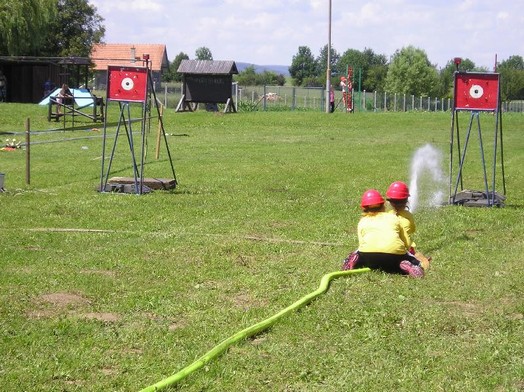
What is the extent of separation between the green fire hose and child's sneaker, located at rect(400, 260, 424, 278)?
14.6 inches

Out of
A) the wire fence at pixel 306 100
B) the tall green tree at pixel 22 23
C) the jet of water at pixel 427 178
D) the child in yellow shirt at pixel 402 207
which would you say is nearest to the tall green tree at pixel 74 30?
the wire fence at pixel 306 100

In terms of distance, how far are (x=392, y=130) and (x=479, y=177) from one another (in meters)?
19.8

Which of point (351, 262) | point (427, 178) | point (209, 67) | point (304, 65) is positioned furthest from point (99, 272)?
point (304, 65)

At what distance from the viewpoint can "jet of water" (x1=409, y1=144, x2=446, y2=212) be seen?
54.3ft

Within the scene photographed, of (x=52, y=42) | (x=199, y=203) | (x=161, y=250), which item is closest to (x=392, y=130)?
(x=199, y=203)

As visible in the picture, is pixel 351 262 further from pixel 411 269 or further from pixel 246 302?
pixel 246 302

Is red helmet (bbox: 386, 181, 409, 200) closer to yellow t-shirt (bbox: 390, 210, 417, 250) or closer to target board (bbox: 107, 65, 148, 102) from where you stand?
yellow t-shirt (bbox: 390, 210, 417, 250)

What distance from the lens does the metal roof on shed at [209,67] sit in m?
48.9

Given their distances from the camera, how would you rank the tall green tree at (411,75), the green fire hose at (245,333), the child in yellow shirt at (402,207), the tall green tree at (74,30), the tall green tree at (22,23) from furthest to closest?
the tall green tree at (411,75) < the tall green tree at (74,30) < the tall green tree at (22,23) < the child in yellow shirt at (402,207) < the green fire hose at (245,333)

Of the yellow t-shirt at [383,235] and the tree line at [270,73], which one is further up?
the tree line at [270,73]

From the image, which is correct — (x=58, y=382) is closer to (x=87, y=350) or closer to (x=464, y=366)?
(x=87, y=350)

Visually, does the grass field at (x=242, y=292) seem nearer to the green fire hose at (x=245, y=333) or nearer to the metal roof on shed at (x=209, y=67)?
the green fire hose at (x=245, y=333)

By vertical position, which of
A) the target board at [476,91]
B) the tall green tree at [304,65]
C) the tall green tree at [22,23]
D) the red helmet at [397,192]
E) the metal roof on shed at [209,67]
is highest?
the tall green tree at [304,65]

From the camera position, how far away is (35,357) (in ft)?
21.3
